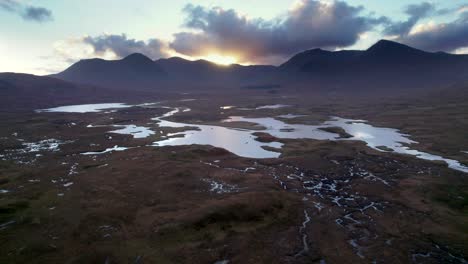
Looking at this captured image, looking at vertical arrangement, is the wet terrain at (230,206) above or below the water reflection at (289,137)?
above

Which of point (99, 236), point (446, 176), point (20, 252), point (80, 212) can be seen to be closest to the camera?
point (20, 252)

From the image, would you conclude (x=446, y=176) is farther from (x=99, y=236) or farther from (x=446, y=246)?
(x=99, y=236)

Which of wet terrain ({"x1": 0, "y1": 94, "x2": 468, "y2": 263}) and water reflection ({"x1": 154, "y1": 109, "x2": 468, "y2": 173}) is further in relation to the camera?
water reflection ({"x1": 154, "y1": 109, "x2": 468, "y2": 173})

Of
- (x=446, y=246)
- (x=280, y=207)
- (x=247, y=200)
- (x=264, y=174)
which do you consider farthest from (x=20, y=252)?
(x=446, y=246)

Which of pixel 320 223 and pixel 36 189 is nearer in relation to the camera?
pixel 320 223

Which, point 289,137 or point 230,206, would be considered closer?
point 230,206

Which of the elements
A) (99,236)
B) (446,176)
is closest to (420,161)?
(446,176)

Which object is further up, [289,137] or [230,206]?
[230,206]

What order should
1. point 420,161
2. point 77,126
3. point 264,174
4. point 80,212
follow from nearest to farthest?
1. point 80,212
2. point 264,174
3. point 420,161
4. point 77,126
